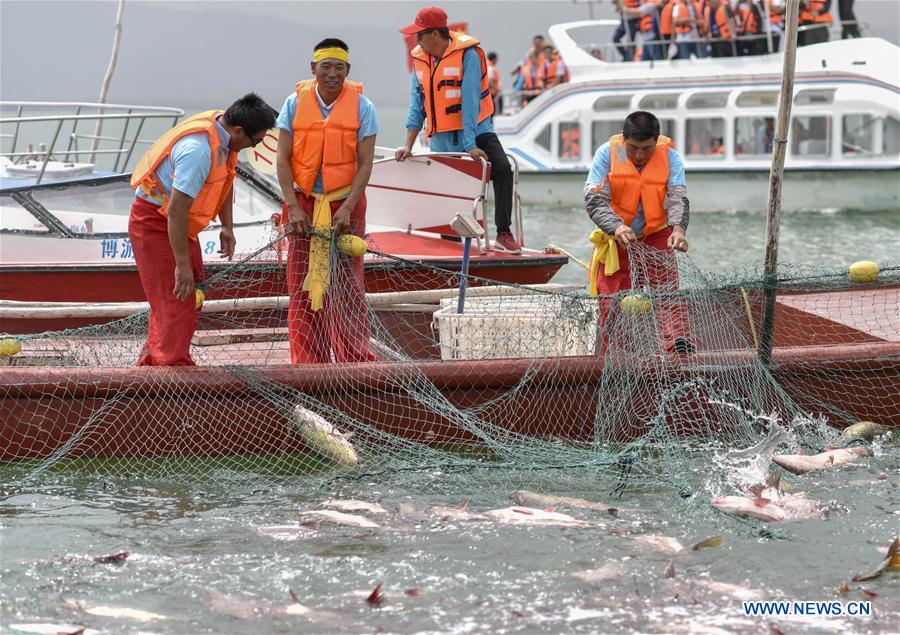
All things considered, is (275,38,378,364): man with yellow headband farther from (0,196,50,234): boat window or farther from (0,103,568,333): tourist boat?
(0,196,50,234): boat window

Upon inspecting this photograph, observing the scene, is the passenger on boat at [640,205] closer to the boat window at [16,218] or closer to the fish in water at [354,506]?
the fish in water at [354,506]

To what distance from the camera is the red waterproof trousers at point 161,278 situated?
21.6ft

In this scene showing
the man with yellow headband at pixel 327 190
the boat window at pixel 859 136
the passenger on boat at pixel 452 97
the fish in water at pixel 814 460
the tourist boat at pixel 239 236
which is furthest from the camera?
the boat window at pixel 859 136

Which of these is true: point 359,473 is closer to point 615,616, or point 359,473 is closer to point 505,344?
point 505,344

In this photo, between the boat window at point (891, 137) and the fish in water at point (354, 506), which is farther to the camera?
the boat window at point (891, 137)

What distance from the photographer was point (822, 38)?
24.7 m

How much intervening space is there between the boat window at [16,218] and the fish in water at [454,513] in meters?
6.05

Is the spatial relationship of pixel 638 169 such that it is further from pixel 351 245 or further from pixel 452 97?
pixel 452 97

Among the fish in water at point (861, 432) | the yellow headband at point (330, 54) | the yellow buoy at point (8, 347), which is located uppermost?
the yellow headband at point (330, 54)

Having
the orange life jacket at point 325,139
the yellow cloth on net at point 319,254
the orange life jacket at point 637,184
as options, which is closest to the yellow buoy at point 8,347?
the yellow cloth on net at point 319,254

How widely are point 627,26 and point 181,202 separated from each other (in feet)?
70.3

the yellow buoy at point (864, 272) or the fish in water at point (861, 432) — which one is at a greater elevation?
the yellow buoy at point (864, 272)

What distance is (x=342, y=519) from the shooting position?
5953mm

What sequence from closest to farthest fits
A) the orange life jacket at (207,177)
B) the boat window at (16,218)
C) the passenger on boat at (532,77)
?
the orange life jacket at (207,177) < the boat window at (16,218) < the passenger on boat at (532,77)
